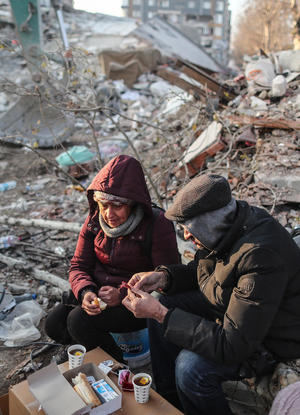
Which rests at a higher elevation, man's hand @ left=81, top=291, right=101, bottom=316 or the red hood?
the red hood

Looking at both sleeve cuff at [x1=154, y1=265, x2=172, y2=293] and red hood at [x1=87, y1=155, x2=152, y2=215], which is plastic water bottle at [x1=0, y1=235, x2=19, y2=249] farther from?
sleeve cuff at [x1=154, y1=265, x2=172, y2=293]

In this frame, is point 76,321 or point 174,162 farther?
point 174,162

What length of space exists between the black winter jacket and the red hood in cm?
69

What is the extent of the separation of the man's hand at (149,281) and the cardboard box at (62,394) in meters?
0.49

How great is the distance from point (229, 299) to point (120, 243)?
0.90 meters

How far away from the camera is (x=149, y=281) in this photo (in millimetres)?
2445

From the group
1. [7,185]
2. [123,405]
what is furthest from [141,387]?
[7,185]

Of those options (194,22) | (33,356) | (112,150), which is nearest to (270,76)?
(112,150)

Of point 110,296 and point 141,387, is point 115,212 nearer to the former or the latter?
point 110,296

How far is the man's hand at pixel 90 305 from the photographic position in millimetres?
2598

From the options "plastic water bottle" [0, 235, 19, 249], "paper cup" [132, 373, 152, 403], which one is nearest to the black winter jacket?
"paper cup" [132, 373, 152, 403]

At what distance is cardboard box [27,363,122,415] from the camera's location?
189cm

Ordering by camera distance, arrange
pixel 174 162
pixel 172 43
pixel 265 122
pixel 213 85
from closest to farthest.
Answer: pixel 265 122
pixel 174 162
pixel 213 85
pixel 172 43

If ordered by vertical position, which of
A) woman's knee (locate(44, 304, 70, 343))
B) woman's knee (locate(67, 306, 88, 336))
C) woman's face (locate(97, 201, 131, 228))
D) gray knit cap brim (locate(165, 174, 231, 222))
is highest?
gray knit cap brim (locate(165, 174, 231, 222))
